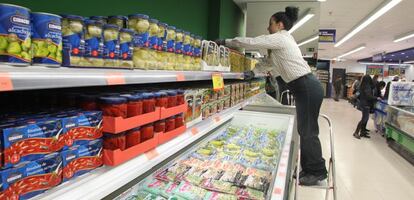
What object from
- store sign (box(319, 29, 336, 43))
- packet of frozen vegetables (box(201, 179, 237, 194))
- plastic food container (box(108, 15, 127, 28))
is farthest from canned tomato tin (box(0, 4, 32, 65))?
store sign (box(319, 29, 336, 43))

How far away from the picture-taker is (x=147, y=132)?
1293 millimetres

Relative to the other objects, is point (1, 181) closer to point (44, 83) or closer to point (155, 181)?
point (44, 83)

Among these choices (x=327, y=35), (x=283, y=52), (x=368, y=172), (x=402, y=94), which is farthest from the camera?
(x=327, y=35)

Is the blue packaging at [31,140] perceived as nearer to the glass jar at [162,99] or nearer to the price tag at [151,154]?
the price tag at [151,154]

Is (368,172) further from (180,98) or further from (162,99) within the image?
(162,99)

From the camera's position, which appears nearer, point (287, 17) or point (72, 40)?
point (72, 40)

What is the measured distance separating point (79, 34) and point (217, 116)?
5.03 feet

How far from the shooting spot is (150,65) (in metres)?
1.39

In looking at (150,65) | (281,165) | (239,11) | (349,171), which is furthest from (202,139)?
(239,11)

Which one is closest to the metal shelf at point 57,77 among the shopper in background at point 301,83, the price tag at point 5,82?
the price tag at point 5,82

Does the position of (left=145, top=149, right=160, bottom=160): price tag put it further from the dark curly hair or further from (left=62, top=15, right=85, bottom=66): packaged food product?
the dark curly hair

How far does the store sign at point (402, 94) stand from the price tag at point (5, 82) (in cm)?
819

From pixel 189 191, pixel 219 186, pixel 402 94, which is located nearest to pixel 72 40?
pixel 189 191

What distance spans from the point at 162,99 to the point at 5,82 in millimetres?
799
